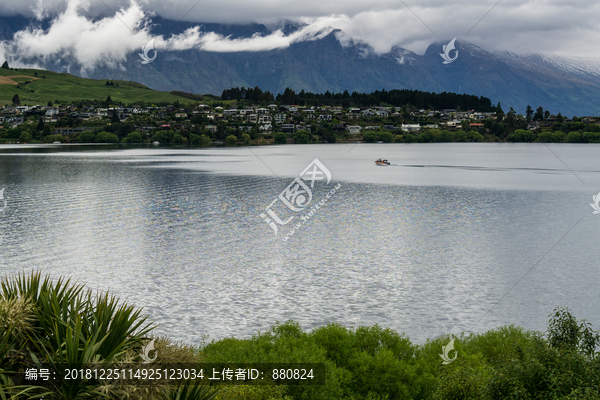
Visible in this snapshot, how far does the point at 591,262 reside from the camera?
32.8 m

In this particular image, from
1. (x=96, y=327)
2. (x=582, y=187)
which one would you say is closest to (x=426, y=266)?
(x=96, y=327)

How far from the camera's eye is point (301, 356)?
14594mm

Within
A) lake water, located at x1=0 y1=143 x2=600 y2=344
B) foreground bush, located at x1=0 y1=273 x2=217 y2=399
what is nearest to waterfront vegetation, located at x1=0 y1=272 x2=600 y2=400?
foreground bush, located at x1=0 y1=273 x2=217 y2=399

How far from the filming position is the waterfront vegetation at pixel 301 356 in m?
8.95

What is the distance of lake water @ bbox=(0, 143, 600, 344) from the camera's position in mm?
23344

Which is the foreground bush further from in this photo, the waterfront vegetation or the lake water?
the lake water

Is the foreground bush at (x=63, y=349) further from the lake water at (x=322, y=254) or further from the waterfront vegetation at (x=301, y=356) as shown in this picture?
the lake water at (x=322, y=254)

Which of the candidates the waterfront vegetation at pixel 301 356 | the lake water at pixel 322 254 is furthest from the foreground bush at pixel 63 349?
the lake water at pixel 322 254

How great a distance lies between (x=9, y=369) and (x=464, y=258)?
2915cm

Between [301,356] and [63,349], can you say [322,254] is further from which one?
[63,349]

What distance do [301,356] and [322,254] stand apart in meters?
20.4

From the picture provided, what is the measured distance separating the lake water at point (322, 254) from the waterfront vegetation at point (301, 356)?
4.39 meters

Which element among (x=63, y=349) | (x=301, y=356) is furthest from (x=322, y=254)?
(x=63, y=349)

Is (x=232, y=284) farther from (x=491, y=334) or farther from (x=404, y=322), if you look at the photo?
(x=491, y=334)
